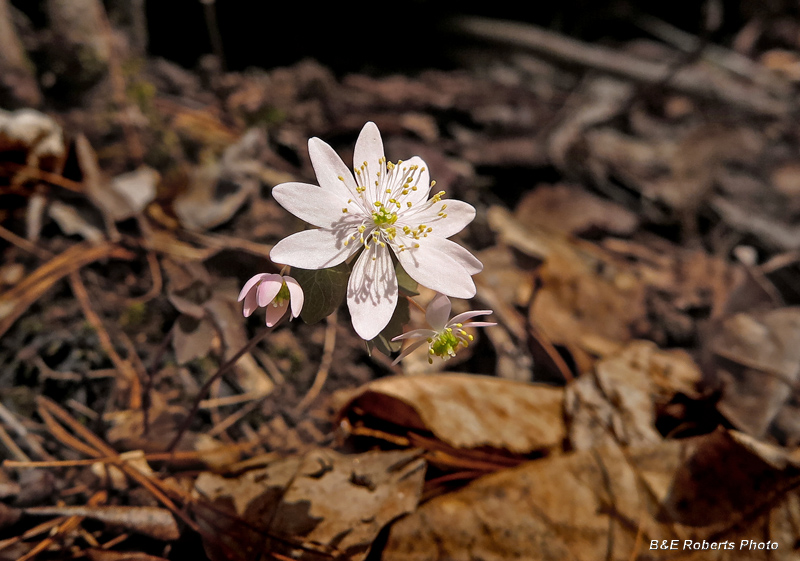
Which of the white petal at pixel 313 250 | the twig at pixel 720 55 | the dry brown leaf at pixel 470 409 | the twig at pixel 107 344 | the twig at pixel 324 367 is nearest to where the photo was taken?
the white petal at pixel 313 250

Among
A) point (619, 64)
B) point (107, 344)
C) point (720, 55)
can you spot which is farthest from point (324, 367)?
point (720, 55)

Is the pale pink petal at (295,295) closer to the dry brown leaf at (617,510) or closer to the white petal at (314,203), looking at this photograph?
the white petal at (314,203)

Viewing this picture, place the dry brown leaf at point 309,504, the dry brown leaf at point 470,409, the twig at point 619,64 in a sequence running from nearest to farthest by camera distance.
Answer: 1. the dry brown leaf at point 309,504
2. the dry brown leaf at point 470,409
3. the twig at point 619,64

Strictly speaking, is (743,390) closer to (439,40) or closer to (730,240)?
(730,240)

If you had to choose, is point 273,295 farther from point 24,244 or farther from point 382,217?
point 24,244

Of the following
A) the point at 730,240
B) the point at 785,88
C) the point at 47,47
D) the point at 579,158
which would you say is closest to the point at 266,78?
the point at 47,47

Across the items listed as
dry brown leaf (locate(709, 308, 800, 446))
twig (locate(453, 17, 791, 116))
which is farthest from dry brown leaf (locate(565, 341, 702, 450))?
twig (locate(453, 17, 791, 116))

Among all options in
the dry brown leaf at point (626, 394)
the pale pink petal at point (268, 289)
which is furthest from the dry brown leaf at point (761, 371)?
the pale pink petal at point (268, 289)
